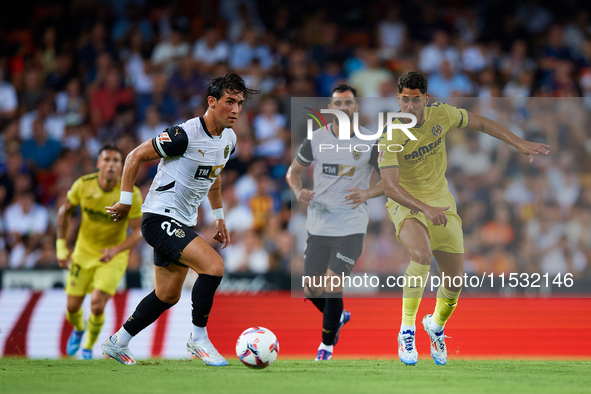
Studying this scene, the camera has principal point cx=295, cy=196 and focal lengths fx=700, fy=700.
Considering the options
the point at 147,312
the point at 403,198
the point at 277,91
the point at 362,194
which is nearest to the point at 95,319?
the point at 147,312

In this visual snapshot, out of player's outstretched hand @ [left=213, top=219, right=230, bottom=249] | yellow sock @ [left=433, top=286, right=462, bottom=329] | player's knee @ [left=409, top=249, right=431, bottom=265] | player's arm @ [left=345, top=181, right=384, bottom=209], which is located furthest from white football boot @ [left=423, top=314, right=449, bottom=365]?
player's outstretched hand @ [left=213, top=219, right=230, bottom=249]

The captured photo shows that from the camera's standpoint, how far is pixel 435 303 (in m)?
7.29

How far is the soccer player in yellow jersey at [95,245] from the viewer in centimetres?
807

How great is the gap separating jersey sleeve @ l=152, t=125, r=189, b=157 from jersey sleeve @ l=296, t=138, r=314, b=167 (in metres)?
1.91

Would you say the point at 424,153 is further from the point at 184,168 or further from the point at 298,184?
the point at 184,168

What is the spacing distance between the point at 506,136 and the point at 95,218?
475 centimetres

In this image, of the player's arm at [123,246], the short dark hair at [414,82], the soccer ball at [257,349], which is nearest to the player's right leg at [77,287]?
the player's arm at [123,246]

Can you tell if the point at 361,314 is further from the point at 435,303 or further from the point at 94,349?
the point at 94,349

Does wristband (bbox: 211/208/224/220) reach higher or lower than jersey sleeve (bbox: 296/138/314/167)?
lower

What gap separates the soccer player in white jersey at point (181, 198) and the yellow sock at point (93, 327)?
184 centimetres

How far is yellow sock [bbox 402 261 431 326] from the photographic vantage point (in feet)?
21.7

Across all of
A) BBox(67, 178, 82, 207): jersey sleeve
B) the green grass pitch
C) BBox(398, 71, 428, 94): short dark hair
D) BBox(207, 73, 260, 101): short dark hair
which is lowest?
the green grass pitch

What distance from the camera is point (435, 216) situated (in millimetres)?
6793

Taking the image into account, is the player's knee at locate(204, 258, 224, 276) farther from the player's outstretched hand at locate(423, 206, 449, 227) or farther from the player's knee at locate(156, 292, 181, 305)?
the player's outstretched hand at locate(423, 206, 449, 227)
